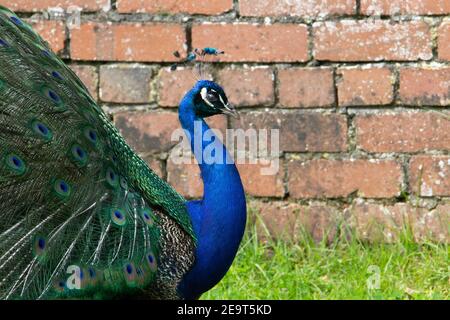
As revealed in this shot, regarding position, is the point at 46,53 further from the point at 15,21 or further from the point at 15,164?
the point at 15,164

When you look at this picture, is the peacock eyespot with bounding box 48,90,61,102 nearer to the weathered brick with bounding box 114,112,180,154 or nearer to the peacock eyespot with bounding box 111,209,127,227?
the peacock eyespot with bounding box 111,209,127,227

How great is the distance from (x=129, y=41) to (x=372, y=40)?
617 millimetres

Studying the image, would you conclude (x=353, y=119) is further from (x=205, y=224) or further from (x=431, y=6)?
(x=205, y=224)

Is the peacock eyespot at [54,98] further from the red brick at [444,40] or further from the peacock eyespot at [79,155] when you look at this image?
the red brick at [444,40]

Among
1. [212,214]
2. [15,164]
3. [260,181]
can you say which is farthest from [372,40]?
[15,164]

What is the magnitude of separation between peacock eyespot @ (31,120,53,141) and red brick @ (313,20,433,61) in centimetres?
87

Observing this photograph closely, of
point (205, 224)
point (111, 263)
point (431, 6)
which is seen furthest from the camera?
point (431, 6)

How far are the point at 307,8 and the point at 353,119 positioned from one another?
30 centimetres

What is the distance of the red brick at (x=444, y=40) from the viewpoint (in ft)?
7.91

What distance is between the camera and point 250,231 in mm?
2492

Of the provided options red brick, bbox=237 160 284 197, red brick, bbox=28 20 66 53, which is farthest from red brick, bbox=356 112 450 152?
red brick, bbox=28 20 66 53

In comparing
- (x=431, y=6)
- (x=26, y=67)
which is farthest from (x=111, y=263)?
(x=431, y=6)

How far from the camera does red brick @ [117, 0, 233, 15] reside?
7.99ft
